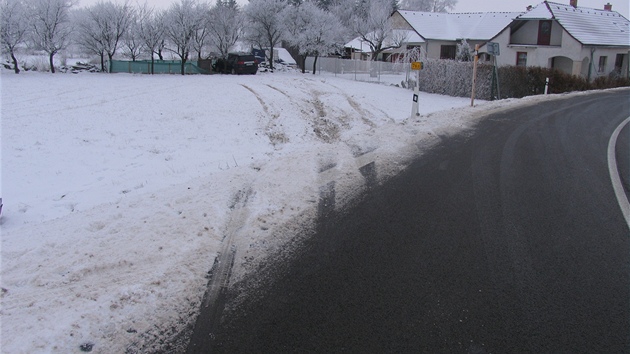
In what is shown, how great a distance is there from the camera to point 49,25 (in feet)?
99.2

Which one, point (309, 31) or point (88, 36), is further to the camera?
point (309, 31)

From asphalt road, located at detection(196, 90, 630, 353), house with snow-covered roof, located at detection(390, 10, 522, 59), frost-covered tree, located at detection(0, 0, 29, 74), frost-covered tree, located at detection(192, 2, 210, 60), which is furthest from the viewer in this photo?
house with snow-covered roof, located at detection(390, 10, 522, 59)

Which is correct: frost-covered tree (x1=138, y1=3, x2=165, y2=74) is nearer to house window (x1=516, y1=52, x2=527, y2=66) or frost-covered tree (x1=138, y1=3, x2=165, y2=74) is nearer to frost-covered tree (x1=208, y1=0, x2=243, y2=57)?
frost-covered tree (x1=208, y1=0, x2=243, y2=57)

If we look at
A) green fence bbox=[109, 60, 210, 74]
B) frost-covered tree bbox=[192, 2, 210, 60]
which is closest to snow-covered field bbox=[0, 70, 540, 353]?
green fence bbox=[109, 60, 210, 74]

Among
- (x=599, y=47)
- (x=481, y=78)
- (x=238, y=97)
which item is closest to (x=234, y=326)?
(x=238, y=97)

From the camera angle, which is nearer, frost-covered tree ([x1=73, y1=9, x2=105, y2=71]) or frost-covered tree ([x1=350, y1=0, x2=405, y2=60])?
frost-covered tree ([x1=73, y1=9, x2=105, y2=71])

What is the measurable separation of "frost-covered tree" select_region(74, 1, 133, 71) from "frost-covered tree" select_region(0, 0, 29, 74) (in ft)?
12.9

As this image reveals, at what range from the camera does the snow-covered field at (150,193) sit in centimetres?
378

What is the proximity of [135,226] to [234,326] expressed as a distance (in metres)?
2.31

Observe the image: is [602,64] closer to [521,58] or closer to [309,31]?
[521,58]

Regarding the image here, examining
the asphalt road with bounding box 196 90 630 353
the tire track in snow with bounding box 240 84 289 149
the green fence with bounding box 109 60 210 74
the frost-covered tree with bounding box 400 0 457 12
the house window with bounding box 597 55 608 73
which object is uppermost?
the frost-covered tree with bounding box 400 0 457 12

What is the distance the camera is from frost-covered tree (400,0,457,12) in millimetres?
76812

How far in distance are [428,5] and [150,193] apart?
79.6 meters

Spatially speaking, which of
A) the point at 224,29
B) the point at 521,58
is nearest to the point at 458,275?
the point at 224,29
